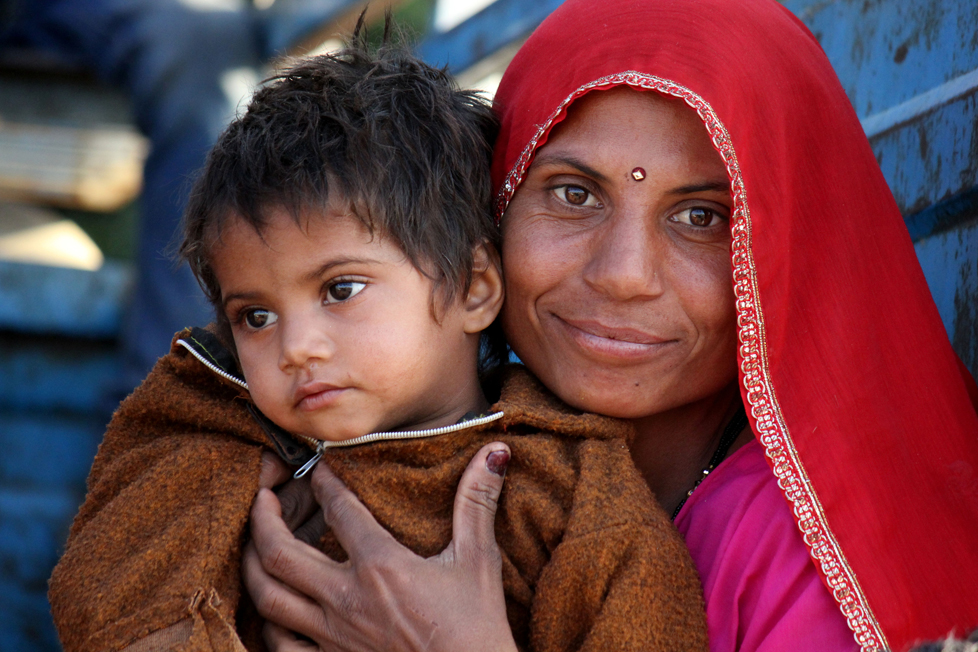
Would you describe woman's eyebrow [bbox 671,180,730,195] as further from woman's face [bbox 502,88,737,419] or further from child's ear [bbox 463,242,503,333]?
child's ear [bbox 463,242,503,333]

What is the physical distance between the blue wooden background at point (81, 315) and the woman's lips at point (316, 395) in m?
1.42

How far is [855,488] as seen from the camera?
176 cm

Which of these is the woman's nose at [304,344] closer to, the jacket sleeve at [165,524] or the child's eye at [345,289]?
the child's eye at [345,289]

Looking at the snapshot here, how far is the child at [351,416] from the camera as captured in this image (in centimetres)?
178

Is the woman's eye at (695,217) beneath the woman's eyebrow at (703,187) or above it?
beneath

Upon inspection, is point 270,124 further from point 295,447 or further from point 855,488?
point 855,488

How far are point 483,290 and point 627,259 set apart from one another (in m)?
0.36

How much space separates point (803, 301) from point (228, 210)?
3.48 ft

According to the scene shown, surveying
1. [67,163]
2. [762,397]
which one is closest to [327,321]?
[762,397]

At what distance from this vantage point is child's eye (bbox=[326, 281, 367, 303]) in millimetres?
1928

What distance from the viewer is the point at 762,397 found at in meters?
1.85

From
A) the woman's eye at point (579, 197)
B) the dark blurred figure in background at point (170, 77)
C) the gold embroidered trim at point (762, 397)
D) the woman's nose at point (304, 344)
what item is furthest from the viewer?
the dark blurred figure in background at point (170, 77)

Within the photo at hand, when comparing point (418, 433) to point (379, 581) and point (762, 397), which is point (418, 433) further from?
point (762, 397)

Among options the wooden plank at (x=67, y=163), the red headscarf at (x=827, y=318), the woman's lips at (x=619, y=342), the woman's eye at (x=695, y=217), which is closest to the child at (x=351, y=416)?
the woman's lips at (x=619, y=342)
